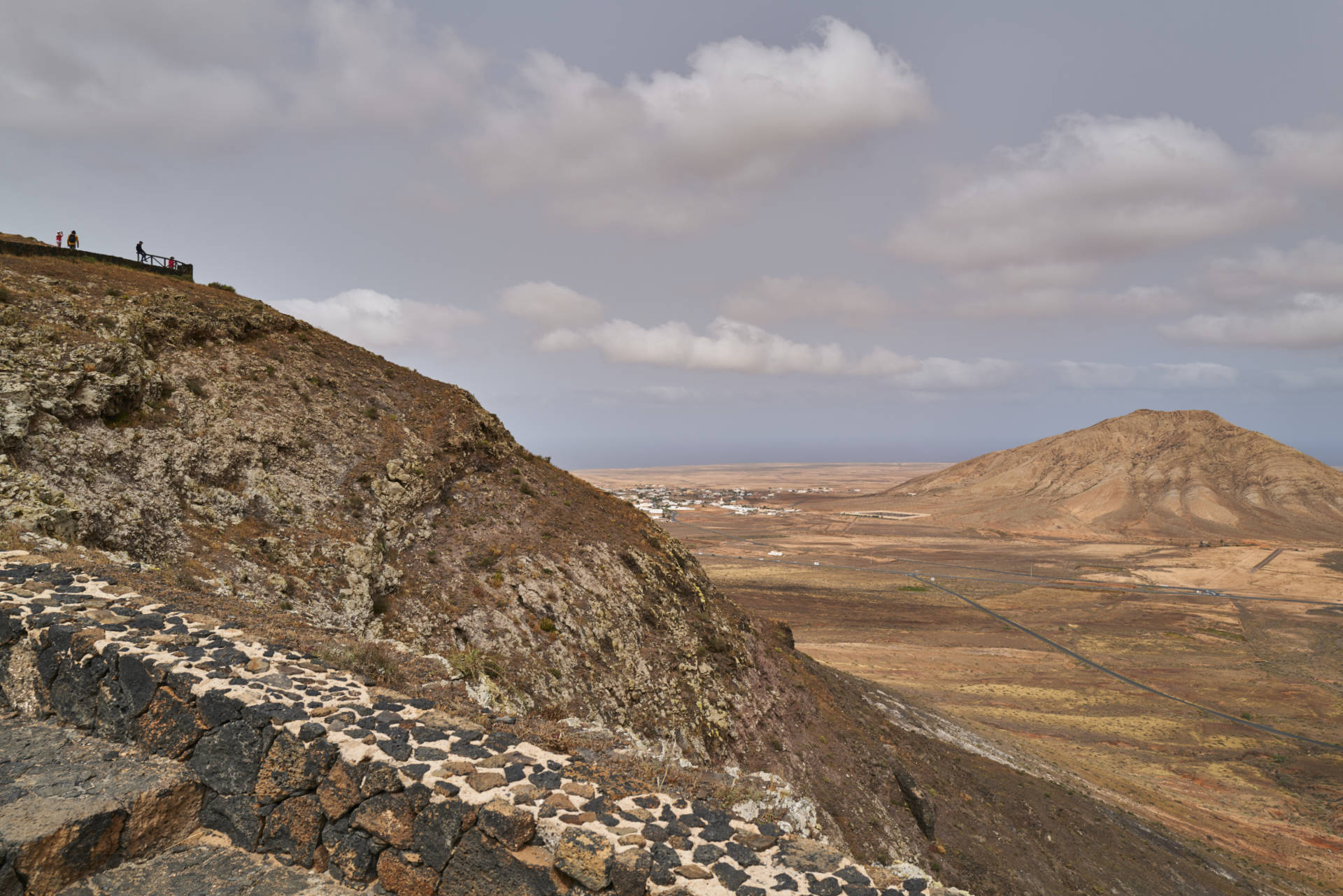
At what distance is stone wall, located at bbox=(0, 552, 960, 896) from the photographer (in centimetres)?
543

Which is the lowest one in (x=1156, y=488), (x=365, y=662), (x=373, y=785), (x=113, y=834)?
(x=113, y=834)

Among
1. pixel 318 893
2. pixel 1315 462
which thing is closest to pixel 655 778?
pixel 318 893

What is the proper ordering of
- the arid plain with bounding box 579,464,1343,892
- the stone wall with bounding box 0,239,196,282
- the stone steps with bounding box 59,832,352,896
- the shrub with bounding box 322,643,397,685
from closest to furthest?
the stone steps with bounding box 59,832,352,896, the shrub with bounding box 322,643,397,685, the stone wall with bounding box 0,239,196,282, the arid plain with bounding box 579,464,1343,892

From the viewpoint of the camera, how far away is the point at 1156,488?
136625 mm

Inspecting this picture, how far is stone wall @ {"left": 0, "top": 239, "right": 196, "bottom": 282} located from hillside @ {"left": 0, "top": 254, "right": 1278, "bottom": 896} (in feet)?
3.32

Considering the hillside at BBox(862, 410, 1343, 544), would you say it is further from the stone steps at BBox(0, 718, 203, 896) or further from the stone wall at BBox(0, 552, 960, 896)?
the stone steps at BBox(0, 718, 203, 896)

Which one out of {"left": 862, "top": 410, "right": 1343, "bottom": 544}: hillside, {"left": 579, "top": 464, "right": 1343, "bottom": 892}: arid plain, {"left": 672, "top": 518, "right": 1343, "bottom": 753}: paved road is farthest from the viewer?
{"left": 862, "top": 410, "right": 1343, "bottom": 544}: hillside

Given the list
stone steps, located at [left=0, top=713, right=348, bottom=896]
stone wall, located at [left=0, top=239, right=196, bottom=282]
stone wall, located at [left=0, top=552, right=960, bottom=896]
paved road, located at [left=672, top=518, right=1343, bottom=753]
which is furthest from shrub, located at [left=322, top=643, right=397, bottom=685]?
paved road, located at [left=672, top=518, right=1343, bottom=753]

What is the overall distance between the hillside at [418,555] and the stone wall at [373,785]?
1409mm

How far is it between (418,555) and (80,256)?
15954 millimetres

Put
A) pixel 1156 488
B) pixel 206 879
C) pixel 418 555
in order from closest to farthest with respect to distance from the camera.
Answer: pixel 206 879 → pixel 418 555 → pixel 1156 488

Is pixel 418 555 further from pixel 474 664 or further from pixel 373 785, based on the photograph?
pixel 373 785

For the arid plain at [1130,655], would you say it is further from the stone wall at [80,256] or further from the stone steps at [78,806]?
the stone wall at [80,256]

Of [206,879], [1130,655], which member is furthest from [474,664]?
[1130,655]
